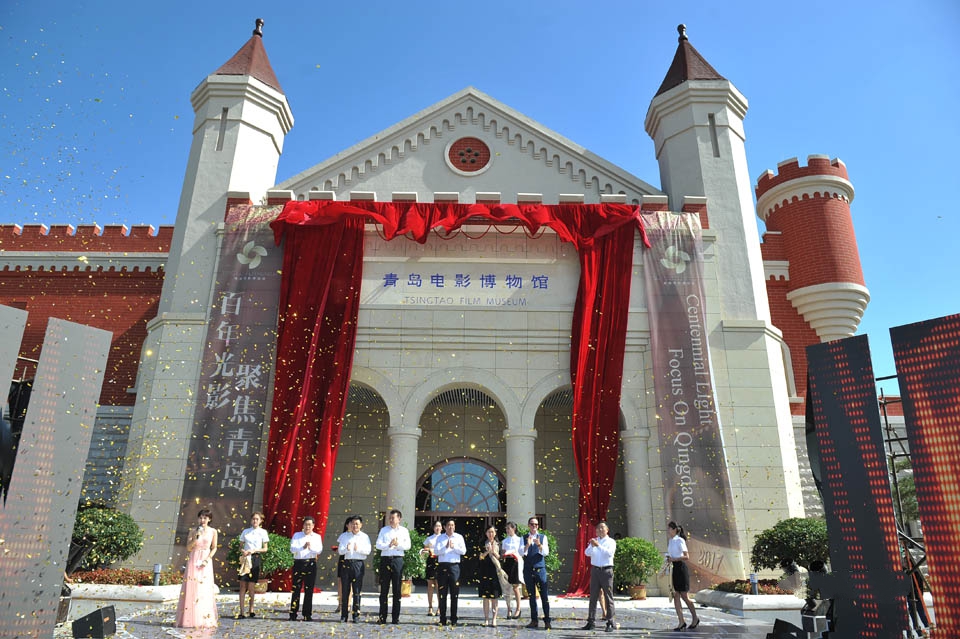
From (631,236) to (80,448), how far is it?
12.2m

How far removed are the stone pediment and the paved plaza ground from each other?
973 cm

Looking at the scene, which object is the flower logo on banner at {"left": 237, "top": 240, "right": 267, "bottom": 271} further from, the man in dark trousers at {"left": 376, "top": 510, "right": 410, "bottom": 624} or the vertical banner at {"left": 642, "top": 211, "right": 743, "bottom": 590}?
the vertical banner at {"left": 642, "top": 211, "right": 743, "bottom": 590}

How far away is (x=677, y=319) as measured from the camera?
1448cm

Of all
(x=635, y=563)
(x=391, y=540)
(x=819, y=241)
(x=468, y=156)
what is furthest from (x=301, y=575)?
(x=819, y=241)

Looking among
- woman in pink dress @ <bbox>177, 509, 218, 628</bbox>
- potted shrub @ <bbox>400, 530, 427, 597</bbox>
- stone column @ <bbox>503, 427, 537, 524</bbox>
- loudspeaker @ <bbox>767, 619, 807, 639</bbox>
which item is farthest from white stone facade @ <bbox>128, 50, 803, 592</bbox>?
loudspeaker @ <bbox>767, 619, 807, 639</bbox>

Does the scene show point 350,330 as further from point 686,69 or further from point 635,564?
point 686,69

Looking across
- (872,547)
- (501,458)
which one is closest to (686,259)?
(501,458)

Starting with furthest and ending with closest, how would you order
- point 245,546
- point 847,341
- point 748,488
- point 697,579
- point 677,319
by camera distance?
point 677,319 → point 748,488 → point 697,579 → point 245,546 → point 847,341

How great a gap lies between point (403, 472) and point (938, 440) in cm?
1017

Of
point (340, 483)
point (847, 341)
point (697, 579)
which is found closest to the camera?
point (847, 341)

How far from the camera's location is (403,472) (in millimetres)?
13688

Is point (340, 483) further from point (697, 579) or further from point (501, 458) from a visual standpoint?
point (697, 579)

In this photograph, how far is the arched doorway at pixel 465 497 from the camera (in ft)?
52.1

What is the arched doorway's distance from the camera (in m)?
15.9
